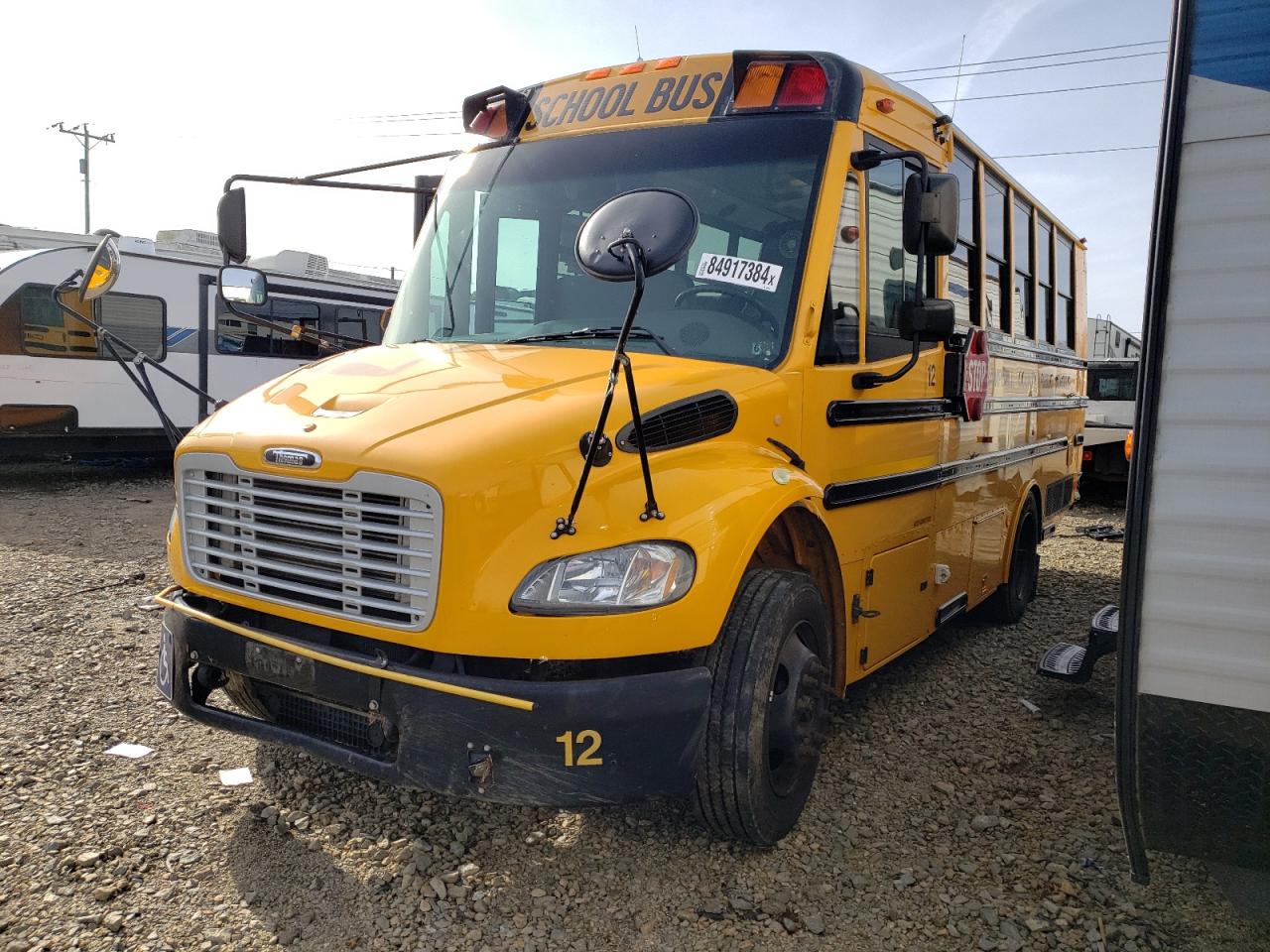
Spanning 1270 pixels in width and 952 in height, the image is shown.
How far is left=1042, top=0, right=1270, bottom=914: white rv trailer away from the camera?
2137mm

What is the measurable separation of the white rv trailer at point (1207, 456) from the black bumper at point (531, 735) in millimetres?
1166

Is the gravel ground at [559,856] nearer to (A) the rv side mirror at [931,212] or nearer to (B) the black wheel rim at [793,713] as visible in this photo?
(B) the black wheel rim at [793,713]

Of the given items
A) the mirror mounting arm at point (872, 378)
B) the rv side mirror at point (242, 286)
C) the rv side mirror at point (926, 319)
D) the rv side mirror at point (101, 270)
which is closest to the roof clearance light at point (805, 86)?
the rv side mirror at point (926, 319)

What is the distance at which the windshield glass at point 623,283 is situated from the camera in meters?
3.46

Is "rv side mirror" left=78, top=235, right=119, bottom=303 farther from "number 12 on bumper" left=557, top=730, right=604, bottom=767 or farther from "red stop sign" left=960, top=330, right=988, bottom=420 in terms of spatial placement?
"red stop sign" left=960, top=330, right=988, bottom=420

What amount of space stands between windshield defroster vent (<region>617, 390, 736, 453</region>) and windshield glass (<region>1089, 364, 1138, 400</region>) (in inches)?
479

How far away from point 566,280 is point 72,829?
2.58 meters

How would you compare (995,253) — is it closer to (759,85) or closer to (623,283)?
(759,85)

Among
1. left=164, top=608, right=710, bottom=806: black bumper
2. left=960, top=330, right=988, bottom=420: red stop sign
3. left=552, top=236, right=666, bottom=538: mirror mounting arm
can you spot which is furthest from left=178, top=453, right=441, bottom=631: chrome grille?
left=960, top=330, right=988, bottom=420: red stop sign

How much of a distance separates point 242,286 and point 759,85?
94.8 inches

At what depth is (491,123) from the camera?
13.9 feet

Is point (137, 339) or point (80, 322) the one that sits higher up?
point (80, 322)

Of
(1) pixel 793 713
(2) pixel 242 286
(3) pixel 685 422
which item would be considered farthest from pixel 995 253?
(2) pixel 242 286

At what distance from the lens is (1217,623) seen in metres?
2.18
